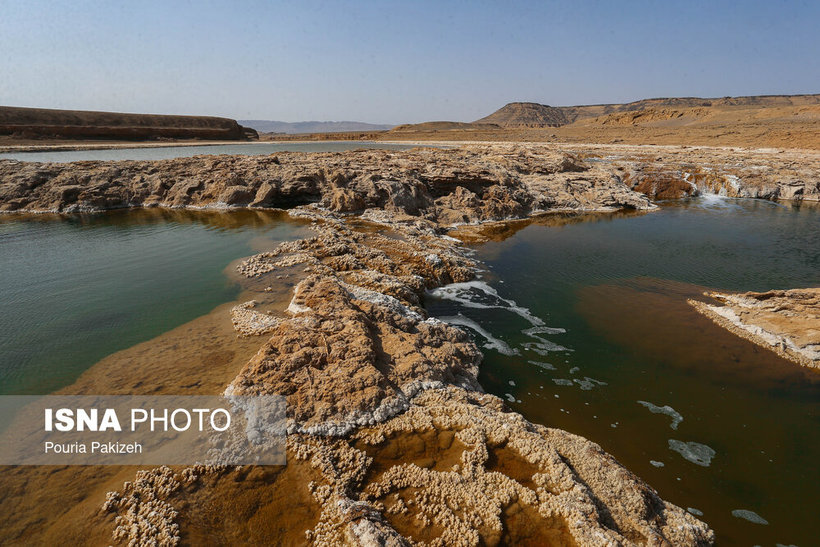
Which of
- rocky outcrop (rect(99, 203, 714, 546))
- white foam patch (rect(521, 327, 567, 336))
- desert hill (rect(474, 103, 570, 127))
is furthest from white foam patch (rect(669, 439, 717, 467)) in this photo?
desert hill (rect(474, 103, 570, 127))

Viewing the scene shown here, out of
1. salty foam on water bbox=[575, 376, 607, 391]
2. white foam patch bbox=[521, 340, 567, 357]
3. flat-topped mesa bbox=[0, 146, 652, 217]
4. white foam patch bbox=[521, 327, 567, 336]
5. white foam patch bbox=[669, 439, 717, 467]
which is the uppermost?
flat-topped mesa bbox=[0, 146, 652, 217]

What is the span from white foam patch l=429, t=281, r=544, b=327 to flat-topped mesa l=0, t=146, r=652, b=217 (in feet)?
30.6

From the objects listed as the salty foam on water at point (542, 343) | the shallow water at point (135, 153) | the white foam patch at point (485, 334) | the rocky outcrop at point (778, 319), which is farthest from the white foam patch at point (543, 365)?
the shallow water at point (135, 153)

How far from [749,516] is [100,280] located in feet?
58.5

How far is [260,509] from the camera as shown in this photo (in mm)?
4699

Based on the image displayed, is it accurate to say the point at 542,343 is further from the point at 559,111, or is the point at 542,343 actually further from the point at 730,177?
the point at 559,111

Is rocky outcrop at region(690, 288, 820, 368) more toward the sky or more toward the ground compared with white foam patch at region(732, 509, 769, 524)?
more toward the sky

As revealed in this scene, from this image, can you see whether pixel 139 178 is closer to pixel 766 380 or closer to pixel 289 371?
pixel 289 371

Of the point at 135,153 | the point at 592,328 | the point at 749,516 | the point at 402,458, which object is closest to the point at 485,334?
the point at 592,328

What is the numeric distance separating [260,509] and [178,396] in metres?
2.94

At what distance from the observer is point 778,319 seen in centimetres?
1077

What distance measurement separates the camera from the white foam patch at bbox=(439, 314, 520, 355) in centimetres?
1026

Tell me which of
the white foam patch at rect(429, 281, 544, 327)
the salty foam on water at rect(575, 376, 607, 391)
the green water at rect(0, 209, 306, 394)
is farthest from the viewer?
the white foam patch at rect(429, 281, 544, 327)

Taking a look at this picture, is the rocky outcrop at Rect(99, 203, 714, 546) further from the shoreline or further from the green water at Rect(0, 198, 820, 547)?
the green water at Rect(0, 198, 820, 547)
